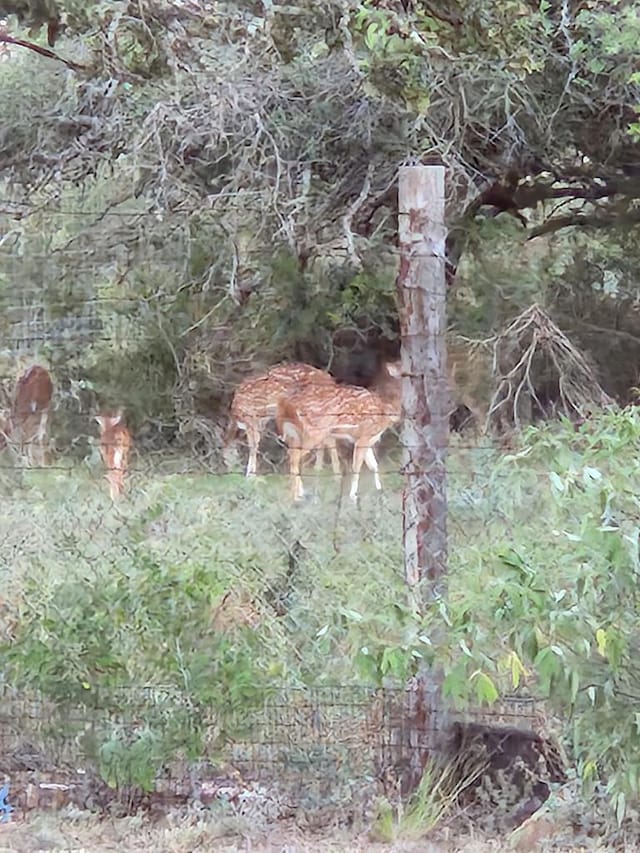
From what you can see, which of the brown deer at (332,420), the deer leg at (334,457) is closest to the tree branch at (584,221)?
the brown deer at (332,420)

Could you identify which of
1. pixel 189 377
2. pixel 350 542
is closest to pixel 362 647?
pixel 350 542

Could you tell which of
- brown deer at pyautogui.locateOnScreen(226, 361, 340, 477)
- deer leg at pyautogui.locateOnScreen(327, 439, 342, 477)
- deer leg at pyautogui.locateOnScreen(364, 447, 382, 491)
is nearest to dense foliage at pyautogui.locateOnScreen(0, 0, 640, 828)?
brown deer at pyautogui.locateOnScreen(226, 361, 340, 477)

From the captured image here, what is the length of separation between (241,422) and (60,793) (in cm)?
505

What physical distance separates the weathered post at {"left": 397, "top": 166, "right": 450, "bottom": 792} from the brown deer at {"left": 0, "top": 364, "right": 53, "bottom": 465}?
5.52 metres

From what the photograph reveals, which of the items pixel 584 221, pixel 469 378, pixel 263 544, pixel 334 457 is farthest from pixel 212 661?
pixel 584 221

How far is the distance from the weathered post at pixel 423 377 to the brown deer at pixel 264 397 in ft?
15.2

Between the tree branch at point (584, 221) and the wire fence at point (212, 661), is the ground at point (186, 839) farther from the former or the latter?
the tree branch at point (584, 221)

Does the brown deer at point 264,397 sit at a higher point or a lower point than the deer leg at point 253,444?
higher

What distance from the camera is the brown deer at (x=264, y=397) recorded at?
28.3 ft

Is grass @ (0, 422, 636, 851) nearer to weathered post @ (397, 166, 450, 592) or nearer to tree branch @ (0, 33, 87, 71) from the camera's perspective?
weathered post @ (397, 166, 450, 592)

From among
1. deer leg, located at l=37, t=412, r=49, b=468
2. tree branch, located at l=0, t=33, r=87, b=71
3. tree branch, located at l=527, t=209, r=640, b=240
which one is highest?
tree branch, located at l=0, t=33, r=87, b=71

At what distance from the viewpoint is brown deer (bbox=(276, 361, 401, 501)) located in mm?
8430

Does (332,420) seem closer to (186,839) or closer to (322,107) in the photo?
(322,107)

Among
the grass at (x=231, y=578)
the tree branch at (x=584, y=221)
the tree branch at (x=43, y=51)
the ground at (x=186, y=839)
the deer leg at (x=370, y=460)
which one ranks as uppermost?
the tree branch at (x=43, y=51)
